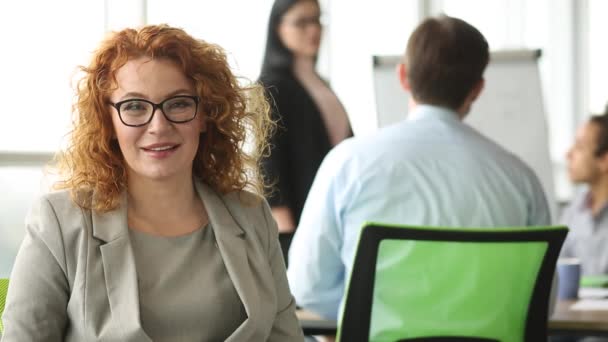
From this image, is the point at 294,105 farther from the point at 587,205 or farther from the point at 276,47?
the point at 587,205

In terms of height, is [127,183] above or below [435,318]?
above

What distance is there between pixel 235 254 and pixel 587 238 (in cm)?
269

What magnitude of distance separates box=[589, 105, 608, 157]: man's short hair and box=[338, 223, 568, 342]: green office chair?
2.30 m

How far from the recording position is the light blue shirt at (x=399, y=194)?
2617 mm

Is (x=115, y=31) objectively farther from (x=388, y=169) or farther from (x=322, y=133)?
(x=322, y=133)

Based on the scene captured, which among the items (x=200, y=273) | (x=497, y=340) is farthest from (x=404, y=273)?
(x=200, y=273)

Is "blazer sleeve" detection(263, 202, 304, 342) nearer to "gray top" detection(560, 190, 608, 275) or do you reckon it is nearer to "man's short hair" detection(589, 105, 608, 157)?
"gray top" detection(560, 190, 608, 275)

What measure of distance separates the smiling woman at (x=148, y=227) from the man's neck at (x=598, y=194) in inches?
103

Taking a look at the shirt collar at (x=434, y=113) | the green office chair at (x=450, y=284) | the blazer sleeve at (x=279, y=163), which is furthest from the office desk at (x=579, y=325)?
the blazer sleeve at (x=279, y=163)

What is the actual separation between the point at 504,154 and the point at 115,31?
4.12 ft

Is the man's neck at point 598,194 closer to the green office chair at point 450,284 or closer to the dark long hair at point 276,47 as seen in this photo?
the dark long hair at point 276,47

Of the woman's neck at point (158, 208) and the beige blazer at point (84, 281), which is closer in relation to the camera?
the beige blazer at point (84, 281)

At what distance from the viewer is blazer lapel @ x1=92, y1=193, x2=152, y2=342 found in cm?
175

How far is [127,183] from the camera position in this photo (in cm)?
195
